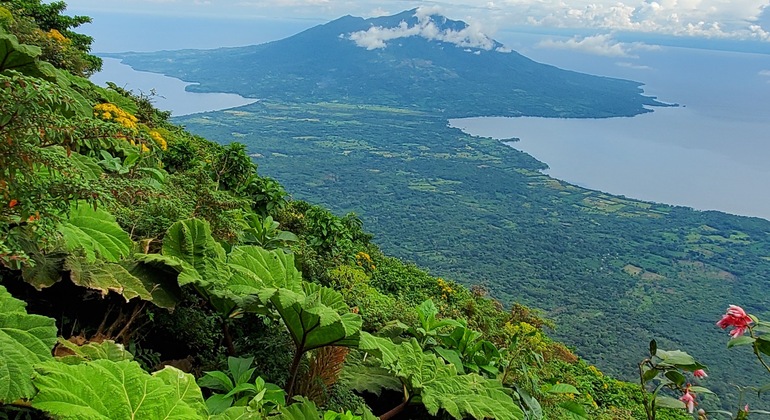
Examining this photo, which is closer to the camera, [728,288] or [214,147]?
[214,147]

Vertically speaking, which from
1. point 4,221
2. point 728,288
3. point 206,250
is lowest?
point 728,288

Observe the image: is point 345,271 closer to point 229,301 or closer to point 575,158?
point 229,301

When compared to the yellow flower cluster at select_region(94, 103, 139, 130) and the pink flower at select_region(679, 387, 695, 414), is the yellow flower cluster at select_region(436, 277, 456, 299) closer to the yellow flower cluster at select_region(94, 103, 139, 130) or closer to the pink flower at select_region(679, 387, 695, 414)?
the yellow flower cluster at select_region(94, 103, 139, 130)

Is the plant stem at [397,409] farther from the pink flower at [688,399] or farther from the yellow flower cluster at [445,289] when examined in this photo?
the yellow flower cluster at [445,289]

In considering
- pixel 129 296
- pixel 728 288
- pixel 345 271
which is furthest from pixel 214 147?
pixel 728 288

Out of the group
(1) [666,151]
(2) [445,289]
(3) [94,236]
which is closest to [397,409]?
(3) [94,236]

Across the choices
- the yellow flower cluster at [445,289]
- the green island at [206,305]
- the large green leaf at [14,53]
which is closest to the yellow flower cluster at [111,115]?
the green island at [206,305]

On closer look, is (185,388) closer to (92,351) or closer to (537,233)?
(92,351)
